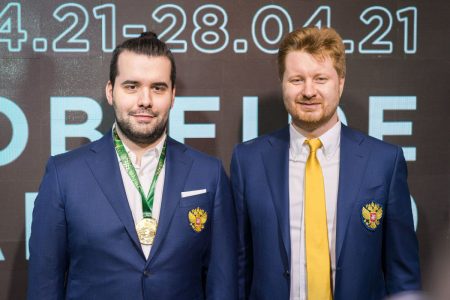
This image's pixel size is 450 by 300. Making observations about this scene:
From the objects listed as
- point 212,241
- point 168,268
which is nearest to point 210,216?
point 212,241

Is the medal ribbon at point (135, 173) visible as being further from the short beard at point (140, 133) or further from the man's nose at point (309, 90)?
the man's nose at point (309, 90)

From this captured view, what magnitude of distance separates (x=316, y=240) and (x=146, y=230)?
0.64m

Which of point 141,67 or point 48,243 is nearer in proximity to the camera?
point 48,243

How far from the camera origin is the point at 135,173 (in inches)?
84.5

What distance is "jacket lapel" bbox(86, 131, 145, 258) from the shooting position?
2039mm

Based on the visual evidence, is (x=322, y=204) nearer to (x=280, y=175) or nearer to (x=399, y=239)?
(x=280, y=175)

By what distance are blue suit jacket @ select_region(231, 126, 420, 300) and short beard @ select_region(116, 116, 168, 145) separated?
0.40m

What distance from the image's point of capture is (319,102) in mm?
2234

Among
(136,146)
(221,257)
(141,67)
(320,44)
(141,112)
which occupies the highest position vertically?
(320,44)

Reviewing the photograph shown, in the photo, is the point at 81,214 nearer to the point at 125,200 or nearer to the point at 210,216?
the point at 125,200

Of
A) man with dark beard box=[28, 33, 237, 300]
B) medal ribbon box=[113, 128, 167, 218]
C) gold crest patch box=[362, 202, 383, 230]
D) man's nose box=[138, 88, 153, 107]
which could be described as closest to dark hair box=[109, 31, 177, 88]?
man with dark beard box=[28, 33, 237, 300]

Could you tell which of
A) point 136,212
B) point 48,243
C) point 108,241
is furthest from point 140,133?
point 48,243

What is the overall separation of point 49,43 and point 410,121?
78.3 inches

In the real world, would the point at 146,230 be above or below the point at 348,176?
below
